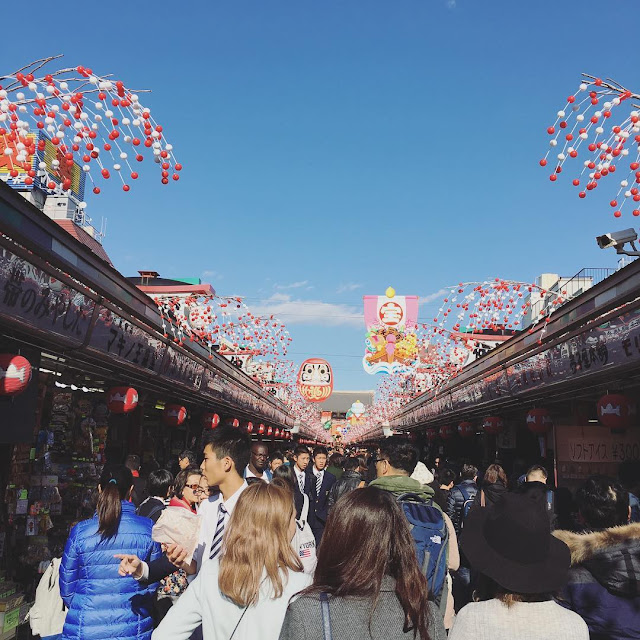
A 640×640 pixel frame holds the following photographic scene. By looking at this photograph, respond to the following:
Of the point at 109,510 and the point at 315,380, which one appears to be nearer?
the point at 109,510

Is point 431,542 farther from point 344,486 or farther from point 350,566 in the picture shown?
point 344,486

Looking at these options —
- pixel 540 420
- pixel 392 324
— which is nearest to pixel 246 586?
pixel 540 420

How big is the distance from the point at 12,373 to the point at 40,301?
696 millimetres

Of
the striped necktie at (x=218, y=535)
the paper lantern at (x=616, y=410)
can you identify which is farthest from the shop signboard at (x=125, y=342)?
the paper lantern at (x=616, y=410)

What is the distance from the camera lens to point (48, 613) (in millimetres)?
4914

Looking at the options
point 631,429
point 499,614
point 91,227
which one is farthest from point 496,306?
point 91,227

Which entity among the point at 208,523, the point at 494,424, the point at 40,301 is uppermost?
the point at 494,424

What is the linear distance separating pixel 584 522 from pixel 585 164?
347 centimetres

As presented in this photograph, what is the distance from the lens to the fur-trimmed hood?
314 cm

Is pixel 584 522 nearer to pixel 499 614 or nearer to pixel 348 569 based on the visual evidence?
pixel 499 614

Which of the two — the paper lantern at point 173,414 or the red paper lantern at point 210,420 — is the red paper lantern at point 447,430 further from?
the paper lantern at point 173,414

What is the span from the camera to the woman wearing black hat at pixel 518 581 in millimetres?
2340

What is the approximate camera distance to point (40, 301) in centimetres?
562

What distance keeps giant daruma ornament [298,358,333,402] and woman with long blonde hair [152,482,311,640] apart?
32.8m
